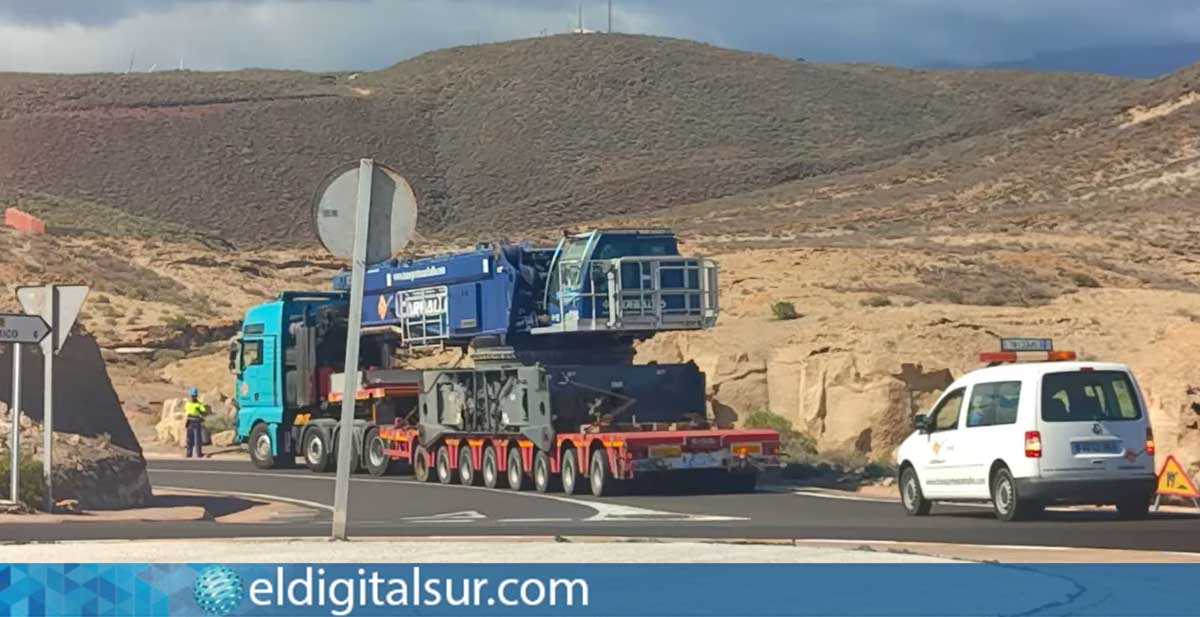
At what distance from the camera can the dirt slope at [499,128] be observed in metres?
114

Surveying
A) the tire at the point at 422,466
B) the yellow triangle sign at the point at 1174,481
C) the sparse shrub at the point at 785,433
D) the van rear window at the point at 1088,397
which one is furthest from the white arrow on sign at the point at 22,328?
the sparse shrub at the point at 785,433

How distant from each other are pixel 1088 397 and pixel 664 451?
7985 millimetres

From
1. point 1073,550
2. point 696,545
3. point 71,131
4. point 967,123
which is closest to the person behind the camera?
point 696,545

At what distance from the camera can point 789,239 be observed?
72812mm

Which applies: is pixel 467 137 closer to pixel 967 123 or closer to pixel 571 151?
pixel 571 151

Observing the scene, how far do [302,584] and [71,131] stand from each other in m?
116

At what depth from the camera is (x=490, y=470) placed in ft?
99.9

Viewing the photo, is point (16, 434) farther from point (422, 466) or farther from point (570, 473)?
point (422, 466)

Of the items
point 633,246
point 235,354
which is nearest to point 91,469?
point 633,246

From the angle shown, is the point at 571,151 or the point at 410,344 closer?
the point at 410,344

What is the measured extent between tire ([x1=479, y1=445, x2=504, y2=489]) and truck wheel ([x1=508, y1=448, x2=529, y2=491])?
479mm

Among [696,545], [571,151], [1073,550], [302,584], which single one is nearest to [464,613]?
[302,584]

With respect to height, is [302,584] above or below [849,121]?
below

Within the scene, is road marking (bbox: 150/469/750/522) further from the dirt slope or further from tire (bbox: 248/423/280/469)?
the dirt slope
